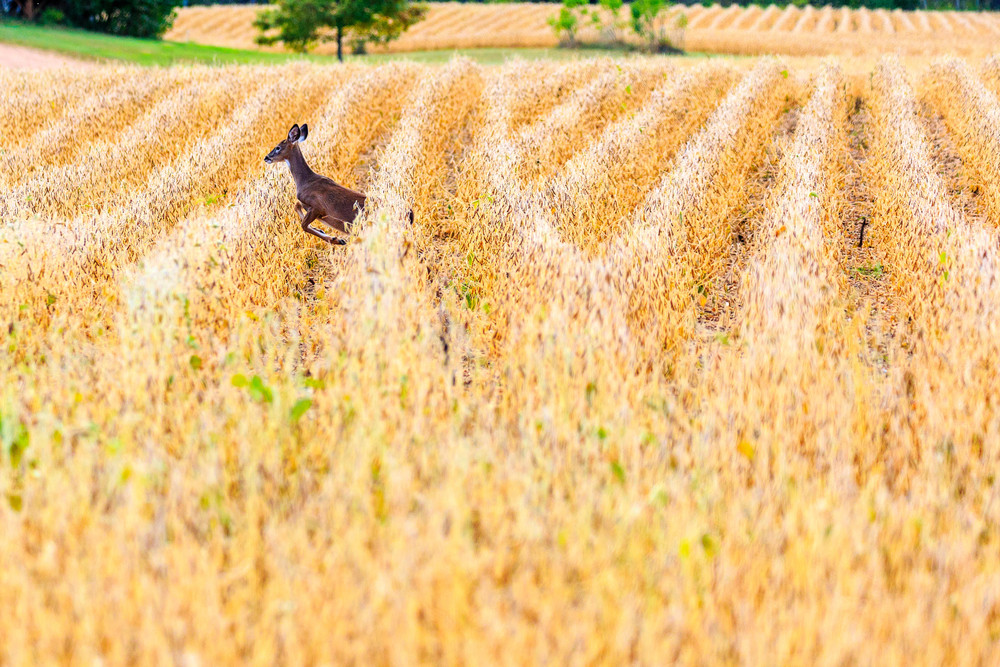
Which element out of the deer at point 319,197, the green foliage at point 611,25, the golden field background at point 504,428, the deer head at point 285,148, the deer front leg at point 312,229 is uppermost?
the green foliage at point 611,25

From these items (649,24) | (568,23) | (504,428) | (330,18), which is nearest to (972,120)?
(504,428)

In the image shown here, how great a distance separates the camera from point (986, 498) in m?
2.92

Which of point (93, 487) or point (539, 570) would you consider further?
point (93, 487)

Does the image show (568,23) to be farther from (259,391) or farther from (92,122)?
(259,391)

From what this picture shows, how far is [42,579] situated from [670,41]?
4337 centimetres

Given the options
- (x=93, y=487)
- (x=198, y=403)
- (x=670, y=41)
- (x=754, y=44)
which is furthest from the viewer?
(x=670, y=41)

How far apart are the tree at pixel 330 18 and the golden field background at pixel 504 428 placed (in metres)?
28.3

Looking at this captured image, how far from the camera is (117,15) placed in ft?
114

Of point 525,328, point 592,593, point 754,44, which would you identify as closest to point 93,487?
point 592,593

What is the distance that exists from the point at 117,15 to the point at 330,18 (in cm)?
944

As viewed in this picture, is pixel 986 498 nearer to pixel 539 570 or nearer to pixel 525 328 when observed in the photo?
pixel 539 570

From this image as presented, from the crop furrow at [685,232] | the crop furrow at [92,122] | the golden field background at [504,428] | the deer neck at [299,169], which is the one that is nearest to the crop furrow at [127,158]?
the golden field background at [504,428]

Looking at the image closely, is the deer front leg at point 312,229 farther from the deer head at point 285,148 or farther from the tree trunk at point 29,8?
the tree trunk at point 29,8

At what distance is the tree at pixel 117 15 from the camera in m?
33.7
